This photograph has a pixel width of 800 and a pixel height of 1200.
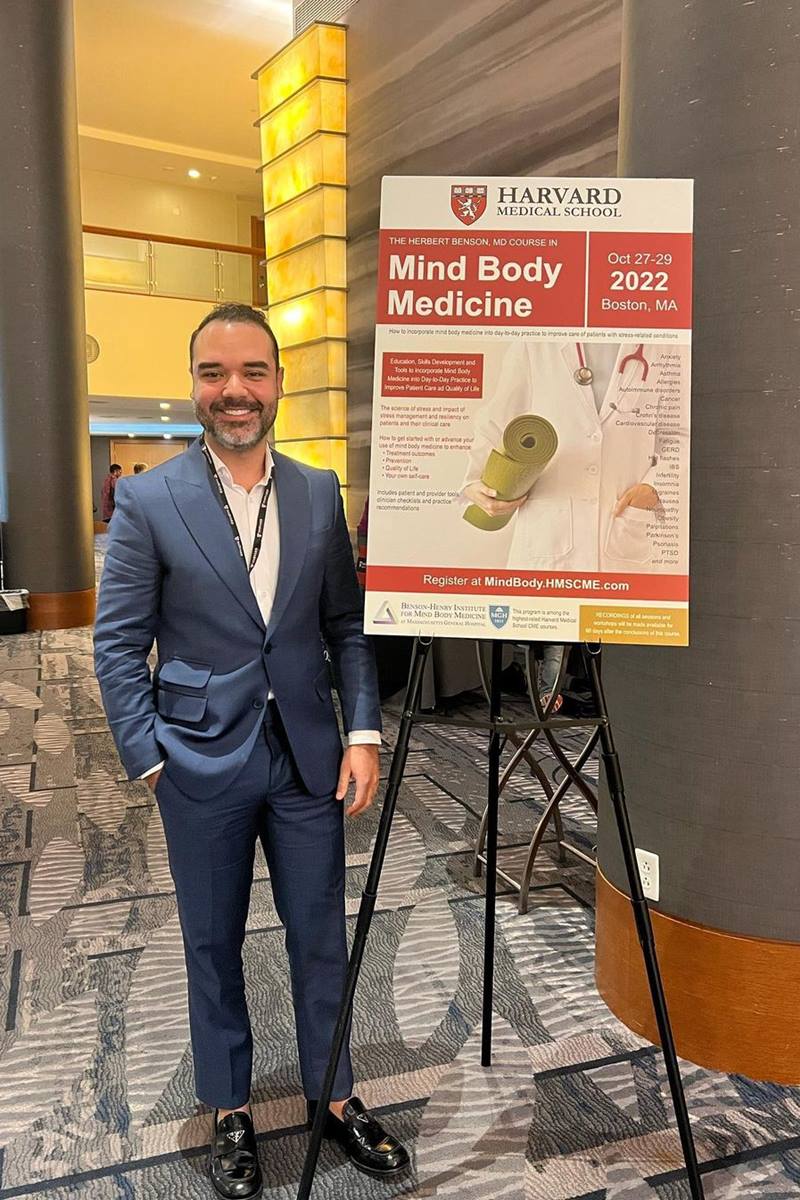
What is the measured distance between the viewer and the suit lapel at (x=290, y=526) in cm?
177

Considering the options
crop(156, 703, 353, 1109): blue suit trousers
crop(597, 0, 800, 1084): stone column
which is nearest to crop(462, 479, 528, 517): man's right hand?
crop(156, 703, 353, 1109): blue suit trousers

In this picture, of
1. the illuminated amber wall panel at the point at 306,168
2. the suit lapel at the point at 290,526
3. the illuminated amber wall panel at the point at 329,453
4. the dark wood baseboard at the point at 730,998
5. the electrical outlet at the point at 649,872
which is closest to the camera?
the suit lapel at the point at 290,526

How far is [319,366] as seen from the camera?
800 cm

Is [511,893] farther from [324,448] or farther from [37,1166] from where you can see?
[324,448]

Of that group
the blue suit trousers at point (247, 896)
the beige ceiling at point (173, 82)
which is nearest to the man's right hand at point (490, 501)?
the blue suit trousers at point (247, 896)

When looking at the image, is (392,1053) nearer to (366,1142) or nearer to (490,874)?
(366,1142)

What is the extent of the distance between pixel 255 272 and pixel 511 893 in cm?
1228

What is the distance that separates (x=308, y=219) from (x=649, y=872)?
7.01 metres

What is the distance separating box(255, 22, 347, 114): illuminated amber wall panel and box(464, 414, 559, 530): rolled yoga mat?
7272 mm

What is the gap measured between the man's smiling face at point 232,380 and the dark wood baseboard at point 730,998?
5.06 ft

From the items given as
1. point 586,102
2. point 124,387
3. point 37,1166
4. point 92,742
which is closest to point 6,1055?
point 37,1166

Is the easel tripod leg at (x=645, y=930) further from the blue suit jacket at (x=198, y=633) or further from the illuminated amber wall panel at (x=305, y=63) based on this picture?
the illuminated amber wall panel at (x=305, y=63)

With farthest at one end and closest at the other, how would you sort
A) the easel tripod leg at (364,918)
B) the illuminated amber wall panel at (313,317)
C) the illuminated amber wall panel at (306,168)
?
1. the illuminated amber wall panel at (313,317)
2. the illuminated amber wall panel at (306,168)
3. the easel tripod leg at (364,918)

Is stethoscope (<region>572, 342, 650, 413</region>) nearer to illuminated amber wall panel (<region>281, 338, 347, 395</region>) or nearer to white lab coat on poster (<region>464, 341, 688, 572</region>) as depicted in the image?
white lab coat on poster (<region>464, 341, 688, 572</region>)
